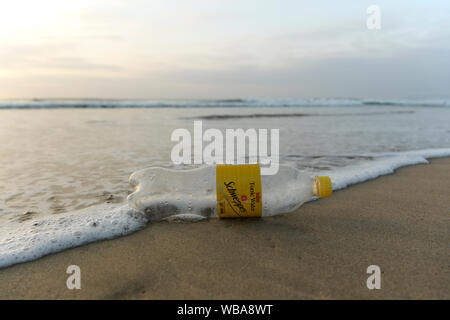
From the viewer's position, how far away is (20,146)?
4.34 metres

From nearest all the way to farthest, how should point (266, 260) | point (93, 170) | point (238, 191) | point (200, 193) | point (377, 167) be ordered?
point (266, 260) < point (238, 191) < point (200, 193) < point (93, 170) < point (377, 167)

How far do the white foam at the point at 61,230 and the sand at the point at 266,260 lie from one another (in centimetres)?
7

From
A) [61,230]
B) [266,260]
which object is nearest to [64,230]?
[61,230]

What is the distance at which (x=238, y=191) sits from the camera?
1741 millimetres

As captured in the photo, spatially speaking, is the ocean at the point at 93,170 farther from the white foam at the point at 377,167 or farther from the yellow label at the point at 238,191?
the yellow label at the point at 238,191

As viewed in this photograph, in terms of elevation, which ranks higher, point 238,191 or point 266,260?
point 238,191

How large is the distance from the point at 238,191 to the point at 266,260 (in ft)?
1.47

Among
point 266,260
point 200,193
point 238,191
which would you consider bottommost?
point 266,260

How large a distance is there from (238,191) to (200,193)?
0.52 metres

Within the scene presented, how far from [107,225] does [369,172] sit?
2547 millimetres

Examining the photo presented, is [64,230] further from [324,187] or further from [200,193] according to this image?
[324,187]

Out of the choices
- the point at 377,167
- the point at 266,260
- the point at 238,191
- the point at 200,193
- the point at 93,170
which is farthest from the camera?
the point at 377,167

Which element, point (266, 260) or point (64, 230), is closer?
point (266, 260)

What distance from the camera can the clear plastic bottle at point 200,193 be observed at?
6.58 ft
